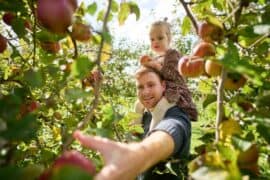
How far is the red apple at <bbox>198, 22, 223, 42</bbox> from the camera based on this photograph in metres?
1.13

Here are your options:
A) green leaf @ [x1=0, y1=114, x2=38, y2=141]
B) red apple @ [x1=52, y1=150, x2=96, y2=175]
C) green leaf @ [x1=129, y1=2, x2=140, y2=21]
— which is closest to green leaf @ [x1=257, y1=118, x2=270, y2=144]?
red apple @ [x1=52, y1=150, x2=96, y2=175]

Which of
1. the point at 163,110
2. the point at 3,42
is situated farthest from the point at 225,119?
the point at 163,110

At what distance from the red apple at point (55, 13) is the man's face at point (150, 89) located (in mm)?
1205

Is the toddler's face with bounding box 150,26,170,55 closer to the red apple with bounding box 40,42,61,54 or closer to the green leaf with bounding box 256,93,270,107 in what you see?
the red apple with bounding box 40,42,61,54

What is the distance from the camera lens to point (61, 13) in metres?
1.14

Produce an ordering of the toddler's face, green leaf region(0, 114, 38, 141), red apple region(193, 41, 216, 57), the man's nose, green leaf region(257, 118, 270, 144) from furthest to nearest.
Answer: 1. the toddler's face
2. the man's nose
3. red apple region(193, 41, 216, 57)
4. green leaf region(257, 118, 270, 144)
5. green leaf region(0, 114, 38, 141)

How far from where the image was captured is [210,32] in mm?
1145

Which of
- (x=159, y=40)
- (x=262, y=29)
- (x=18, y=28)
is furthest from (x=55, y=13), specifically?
(x=159, y=40)

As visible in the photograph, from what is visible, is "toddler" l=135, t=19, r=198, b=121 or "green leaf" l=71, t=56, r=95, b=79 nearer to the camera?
"green leaf" l=71, t=56, r=95, b=79

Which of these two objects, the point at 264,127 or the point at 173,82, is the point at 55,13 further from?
the point at 173,82

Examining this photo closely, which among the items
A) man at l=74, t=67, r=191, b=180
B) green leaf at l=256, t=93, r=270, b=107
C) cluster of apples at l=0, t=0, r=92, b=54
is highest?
cluster of apples at l=0, t=0, r=92, b=54

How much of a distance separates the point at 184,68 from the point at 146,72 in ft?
2.41

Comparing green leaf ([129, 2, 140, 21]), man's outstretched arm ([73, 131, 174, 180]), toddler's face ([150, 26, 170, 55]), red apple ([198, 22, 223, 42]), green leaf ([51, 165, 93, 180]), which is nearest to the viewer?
green leaf ([51, 165, 93, 180])

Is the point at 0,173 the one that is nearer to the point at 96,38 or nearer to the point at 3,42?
the point at 96,38
